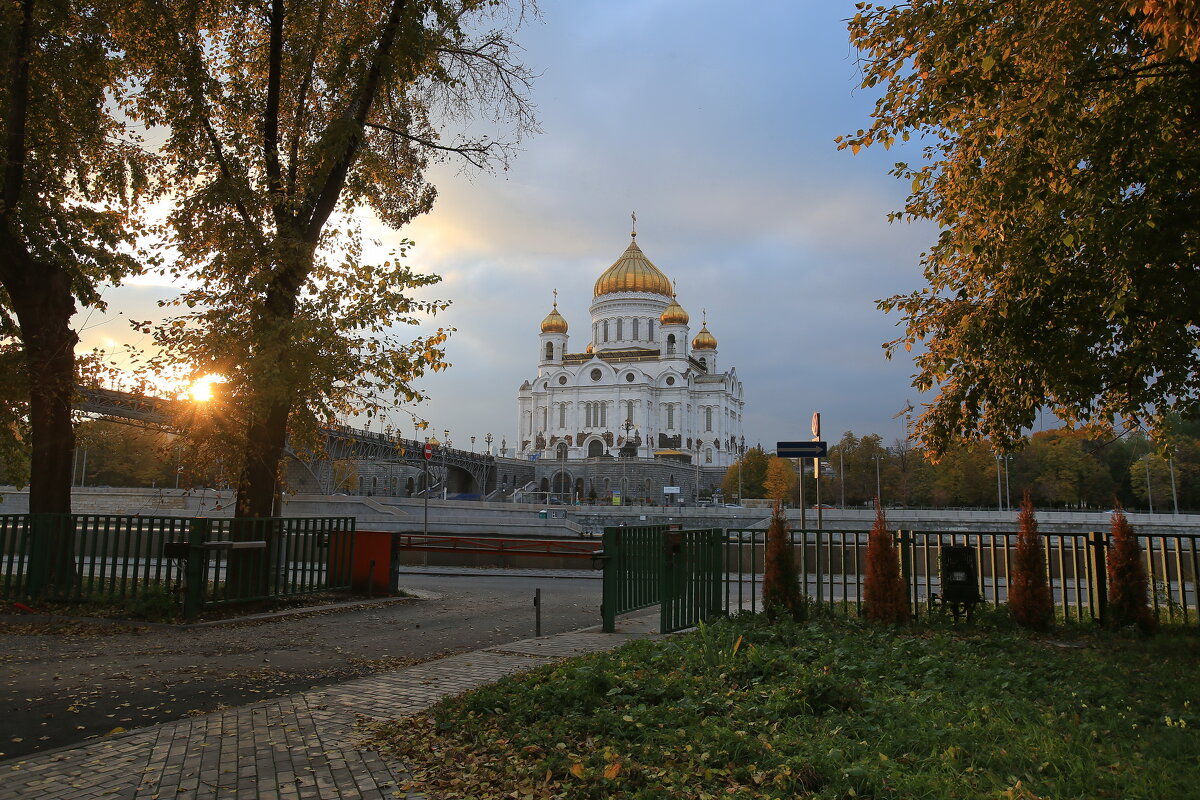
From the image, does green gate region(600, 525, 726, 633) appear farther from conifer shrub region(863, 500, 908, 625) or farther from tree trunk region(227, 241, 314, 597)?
tree trunk region(227, 241, 314, 597)

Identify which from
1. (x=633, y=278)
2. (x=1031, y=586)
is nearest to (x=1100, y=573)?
(x=1031, y=586)

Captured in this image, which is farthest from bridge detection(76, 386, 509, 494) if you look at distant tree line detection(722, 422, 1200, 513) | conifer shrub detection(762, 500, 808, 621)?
distant tree line detection(722, 422, 1200, 513)

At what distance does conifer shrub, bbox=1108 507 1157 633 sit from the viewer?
8836mm

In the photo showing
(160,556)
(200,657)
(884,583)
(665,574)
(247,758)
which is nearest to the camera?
(247,758)

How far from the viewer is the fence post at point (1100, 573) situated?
30.6 feet

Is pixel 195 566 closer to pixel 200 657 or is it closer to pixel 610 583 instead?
pixel 200 657

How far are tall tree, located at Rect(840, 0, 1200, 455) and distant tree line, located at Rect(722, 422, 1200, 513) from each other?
5674 cm

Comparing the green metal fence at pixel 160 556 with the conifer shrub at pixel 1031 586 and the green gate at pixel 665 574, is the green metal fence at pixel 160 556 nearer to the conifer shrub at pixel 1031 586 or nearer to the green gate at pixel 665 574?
the green gate at pixel 665 574

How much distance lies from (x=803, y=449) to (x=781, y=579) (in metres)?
4.04

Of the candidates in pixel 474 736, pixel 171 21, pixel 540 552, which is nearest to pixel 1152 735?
pixel 474 736

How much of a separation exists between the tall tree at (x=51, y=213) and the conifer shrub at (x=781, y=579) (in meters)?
9.47

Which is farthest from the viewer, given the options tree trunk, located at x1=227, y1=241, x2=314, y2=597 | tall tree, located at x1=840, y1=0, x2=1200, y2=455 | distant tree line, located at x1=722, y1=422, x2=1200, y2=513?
distant tree line, located at x1=722, y1=422, x2=1200, y2=513

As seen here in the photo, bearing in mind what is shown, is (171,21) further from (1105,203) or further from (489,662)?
(1105,203)

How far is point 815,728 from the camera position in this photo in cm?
482
